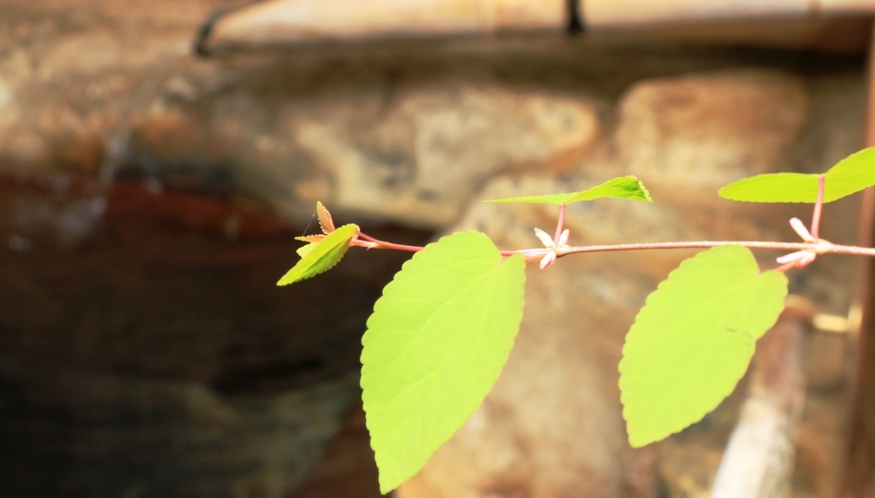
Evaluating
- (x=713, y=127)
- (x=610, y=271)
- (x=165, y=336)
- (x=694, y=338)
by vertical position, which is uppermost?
(x=694, y=338)

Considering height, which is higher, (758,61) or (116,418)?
(758,61)

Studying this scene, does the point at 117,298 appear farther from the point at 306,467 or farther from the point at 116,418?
the point at 306,467

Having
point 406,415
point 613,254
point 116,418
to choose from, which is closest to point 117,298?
point 116,418

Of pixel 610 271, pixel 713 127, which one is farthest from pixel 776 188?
pixel 713 127

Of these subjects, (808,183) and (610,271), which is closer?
(808,183)

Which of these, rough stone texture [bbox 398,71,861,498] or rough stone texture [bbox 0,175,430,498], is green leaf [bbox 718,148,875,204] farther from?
rough stone texture [bbox 0,175,430,498]

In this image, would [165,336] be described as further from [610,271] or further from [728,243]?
[728,243]
